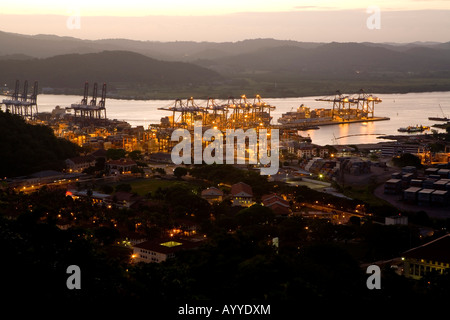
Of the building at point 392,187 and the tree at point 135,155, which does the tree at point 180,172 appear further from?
the building at point 392,187

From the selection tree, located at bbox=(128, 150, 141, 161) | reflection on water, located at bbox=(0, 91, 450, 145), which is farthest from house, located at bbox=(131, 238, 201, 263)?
reflection on water, located at bbox=(0, 91, 450, 145)

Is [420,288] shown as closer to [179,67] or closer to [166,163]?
[166,163]

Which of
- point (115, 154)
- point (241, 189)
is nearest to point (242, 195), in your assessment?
point (241, 189)

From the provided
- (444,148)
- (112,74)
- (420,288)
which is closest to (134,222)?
(420,288)

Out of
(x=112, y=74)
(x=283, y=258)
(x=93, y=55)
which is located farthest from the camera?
(x=93, y=55)

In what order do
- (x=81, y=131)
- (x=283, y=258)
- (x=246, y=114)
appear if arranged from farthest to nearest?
(x=246, y=114)
(x=81, y=131)
(x=283, y=258)

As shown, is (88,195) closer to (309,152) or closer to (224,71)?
(309,152)
